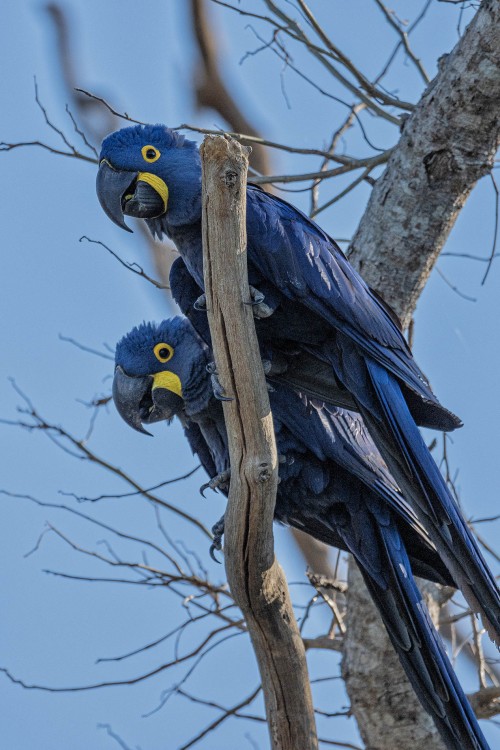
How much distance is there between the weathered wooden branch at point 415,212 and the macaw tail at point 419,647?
0.55 metres

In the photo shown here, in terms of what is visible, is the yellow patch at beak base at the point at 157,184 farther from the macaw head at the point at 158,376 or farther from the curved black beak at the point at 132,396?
the curved black beak at the point at 132,396

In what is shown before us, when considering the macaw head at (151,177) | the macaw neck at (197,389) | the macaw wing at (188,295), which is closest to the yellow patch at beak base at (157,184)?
the macaw head at (151,177)

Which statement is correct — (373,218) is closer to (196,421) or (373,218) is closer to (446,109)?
(446,109)

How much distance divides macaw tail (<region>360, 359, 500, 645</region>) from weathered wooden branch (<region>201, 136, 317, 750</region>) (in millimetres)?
446

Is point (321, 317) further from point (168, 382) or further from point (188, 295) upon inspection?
point (168, 382)

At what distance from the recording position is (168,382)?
3.35m

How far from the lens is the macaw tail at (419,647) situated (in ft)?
8.99

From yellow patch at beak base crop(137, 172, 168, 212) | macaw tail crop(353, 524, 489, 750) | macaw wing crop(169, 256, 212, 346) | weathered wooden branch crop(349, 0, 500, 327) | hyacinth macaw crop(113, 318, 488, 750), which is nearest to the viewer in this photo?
macaw tail crop(353, 524, 489, 750)

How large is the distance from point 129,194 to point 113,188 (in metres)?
0.06

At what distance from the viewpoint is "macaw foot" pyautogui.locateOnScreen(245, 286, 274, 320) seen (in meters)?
2.61

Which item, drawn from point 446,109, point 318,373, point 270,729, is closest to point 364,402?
point 318,373

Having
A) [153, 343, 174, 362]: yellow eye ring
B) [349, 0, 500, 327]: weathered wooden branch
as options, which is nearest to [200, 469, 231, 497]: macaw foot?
[153, 343, 174, 362]: yellow eye ring

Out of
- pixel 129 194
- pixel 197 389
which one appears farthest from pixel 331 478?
pixel 129 194

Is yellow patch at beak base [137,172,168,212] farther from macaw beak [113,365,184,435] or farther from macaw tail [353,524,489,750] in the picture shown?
macaw tail [353,524,489,750]
